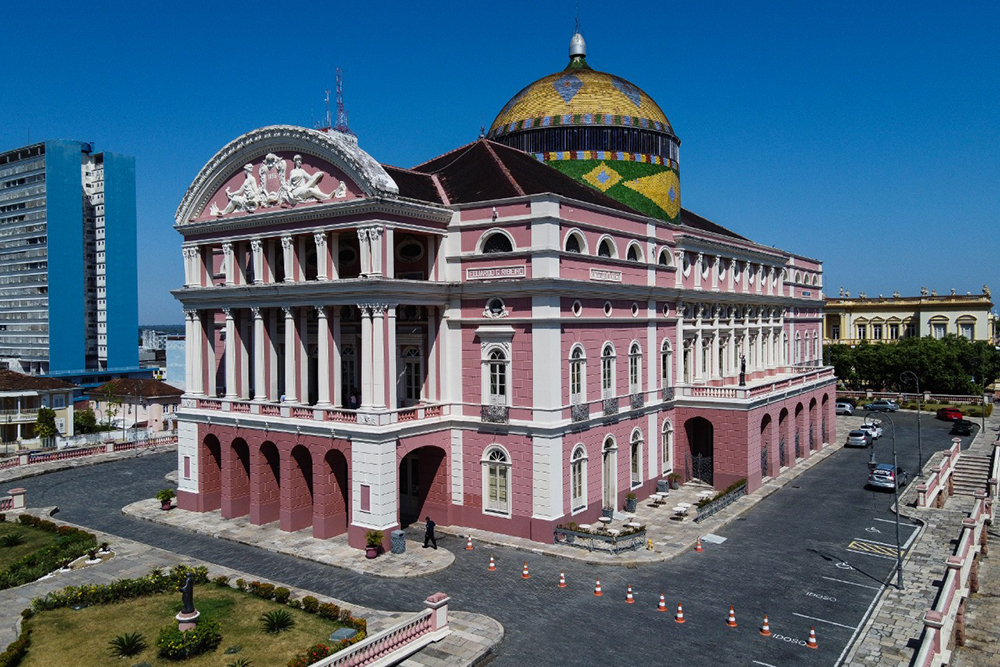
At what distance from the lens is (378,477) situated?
29.7m

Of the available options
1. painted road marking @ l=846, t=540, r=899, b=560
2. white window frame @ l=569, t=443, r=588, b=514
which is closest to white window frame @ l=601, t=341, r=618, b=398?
white window frame @ l=569, t=443, r=588, b=514

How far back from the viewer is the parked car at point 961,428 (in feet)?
194

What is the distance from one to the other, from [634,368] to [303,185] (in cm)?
1779

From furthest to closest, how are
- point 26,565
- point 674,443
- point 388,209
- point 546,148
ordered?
point 546,148 → point 674,443 → point 388,209 → point 26,565

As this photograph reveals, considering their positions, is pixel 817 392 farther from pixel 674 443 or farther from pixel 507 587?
pixel 507 587

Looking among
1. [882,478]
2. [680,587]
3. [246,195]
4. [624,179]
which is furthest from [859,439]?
[246,195]

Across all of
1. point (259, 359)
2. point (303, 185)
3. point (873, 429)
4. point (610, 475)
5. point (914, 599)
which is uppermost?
point (303, 185)

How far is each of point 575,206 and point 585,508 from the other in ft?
42.6

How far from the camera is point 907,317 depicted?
93.9 metres

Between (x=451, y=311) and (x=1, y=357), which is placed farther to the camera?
(x=1, y=357)

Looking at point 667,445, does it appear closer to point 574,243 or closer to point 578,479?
point 578,479

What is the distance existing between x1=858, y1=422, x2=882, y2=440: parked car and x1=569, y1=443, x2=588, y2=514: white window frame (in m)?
32.0

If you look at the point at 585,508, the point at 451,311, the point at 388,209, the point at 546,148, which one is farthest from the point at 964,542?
the point at 546,148

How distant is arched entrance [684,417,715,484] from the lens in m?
41.4
